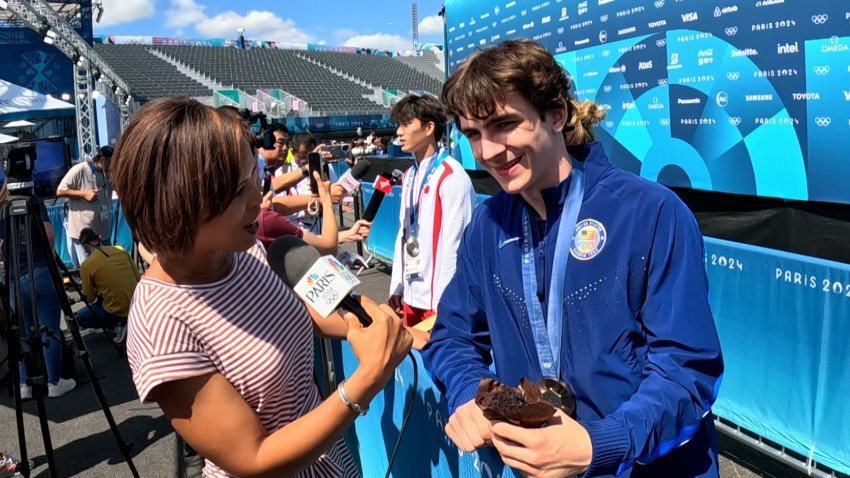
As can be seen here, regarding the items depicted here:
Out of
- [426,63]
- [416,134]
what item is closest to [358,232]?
[416,134]

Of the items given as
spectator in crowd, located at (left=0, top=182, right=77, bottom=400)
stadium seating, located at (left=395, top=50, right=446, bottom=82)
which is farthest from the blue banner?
spectator in crowd, located at (left=0, top=182, right=77, bottom=400)

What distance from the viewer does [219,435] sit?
1.15 m

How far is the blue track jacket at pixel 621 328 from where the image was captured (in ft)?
3.59

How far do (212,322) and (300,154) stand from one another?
240 inches

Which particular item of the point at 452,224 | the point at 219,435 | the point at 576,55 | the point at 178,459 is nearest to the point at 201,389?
the point at 219,435

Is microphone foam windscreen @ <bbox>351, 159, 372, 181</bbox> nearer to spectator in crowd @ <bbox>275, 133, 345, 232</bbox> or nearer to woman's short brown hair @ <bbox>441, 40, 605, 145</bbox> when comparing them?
spectator in crowd @ <bbox>275, 133, 345, 232</bbox>

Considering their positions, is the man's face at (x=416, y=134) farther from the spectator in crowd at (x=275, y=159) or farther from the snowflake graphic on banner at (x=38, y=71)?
the snowflake graphic on banner at (x=38, y=71)

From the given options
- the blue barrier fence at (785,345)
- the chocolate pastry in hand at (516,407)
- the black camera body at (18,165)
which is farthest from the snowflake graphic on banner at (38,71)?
the chocolate pastry in hand at (516,407)

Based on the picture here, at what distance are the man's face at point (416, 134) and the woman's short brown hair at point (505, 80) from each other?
A: 213 cm

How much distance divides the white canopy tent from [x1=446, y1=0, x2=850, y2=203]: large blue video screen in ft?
31.6

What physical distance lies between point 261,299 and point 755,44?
590cm

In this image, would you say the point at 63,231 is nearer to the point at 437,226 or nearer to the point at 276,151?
the point at 276,151

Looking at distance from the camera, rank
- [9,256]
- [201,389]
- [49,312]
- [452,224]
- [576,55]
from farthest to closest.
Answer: [576,55]
[49,312]
[9,256]
[452,224]
[201,389]

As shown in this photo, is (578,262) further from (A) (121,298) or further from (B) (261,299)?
(A) (121,298)
